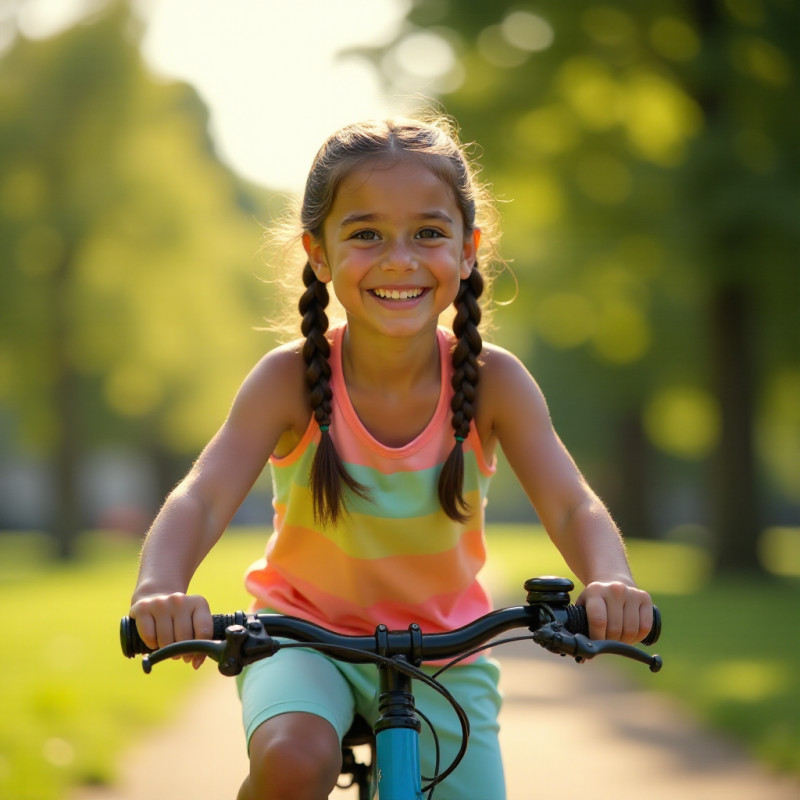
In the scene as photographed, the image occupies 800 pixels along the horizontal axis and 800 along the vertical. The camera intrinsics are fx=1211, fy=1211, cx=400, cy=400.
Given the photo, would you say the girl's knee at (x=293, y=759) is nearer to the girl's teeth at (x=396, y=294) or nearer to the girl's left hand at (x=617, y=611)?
the girl's left hand at (x=617, y=611)

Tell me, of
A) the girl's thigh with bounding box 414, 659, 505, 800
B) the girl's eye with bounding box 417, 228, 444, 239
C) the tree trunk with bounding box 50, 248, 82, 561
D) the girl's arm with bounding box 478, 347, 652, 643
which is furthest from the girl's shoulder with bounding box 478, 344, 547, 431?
the tree trunk with bounding box 50, 248, 82, 561

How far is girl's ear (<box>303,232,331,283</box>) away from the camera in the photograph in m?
2.98

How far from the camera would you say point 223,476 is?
2676 millimetres

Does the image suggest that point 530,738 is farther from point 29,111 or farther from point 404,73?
point 29,111

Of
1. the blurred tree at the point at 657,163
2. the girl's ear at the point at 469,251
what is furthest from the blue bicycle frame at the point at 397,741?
the blurred tree at the point at 657,163

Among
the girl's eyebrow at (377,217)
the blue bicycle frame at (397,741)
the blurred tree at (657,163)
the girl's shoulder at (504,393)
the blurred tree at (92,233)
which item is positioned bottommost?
the blue bicycle frame at (397,741)

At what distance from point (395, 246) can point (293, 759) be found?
1115 millimetres

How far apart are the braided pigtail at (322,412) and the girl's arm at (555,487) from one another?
14.9 inches

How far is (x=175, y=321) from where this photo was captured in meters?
22.3

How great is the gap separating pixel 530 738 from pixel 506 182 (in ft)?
33.3

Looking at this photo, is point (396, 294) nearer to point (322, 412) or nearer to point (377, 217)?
point (377, 217)

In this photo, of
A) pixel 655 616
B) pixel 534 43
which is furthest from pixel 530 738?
pixel 534 43

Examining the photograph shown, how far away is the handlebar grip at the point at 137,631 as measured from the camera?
2047 mm

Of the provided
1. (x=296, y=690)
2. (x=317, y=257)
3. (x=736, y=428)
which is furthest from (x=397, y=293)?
(x=736, y=428)
